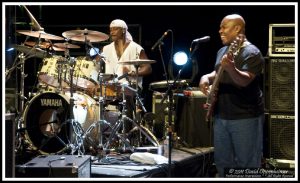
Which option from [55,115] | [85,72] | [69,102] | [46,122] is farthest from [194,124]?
[46,122]

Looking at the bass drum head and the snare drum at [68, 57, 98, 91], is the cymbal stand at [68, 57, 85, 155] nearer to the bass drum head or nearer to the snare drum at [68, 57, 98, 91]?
the bass drum head

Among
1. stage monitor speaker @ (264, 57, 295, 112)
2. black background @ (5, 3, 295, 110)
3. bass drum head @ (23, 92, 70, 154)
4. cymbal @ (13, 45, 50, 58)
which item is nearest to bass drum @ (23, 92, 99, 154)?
bass drum head @ (23, 92, 70, 154)

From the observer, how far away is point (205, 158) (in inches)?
267

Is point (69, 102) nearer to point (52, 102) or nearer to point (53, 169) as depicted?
point (52, 102)

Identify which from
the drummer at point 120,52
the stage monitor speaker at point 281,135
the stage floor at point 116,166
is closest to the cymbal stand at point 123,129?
the stage floor at point 116,166

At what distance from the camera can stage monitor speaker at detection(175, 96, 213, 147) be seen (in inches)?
290

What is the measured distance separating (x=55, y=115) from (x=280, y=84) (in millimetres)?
3463

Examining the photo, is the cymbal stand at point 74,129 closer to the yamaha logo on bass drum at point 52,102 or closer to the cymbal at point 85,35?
the cymbal at point 85,35

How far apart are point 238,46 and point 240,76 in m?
0.38

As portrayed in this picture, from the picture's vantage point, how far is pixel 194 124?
24.2 feet

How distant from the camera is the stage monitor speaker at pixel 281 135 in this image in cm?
645

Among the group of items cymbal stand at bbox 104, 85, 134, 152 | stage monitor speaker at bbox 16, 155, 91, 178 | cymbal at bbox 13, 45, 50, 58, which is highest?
cymbal at bbox 13, 45, 50, 58

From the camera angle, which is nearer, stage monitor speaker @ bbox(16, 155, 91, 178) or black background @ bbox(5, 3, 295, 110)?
stage monitor speaker @ bbox(16, 155, 91, 178)

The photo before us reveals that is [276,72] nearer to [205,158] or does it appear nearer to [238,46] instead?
[205,158]
